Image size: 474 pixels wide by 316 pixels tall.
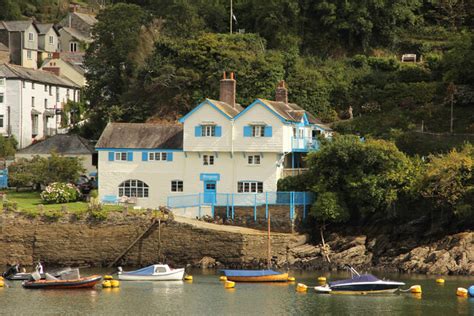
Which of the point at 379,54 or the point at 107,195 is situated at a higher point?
the point at 379,54

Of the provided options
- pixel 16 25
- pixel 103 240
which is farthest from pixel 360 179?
pixel 16 25

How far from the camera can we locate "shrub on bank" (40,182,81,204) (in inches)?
3349

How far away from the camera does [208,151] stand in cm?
8531

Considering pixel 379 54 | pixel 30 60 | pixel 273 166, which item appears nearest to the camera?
pixel 273 166

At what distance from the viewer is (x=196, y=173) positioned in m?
85.7

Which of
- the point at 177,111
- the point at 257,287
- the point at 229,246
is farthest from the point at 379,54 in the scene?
the point at 257,287

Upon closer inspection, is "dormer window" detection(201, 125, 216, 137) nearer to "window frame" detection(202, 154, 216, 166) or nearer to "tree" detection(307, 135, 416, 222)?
"window frame" detection(202, 154, 216, 166)

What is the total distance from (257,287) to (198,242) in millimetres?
9753

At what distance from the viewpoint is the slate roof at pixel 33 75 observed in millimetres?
112312

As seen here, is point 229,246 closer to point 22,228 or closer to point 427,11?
point 22,228

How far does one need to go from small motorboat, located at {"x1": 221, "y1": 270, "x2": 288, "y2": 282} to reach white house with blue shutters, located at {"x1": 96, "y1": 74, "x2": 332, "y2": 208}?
41.5 feet

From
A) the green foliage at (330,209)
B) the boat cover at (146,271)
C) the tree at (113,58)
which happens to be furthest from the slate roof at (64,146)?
the boat cover at (146,271)

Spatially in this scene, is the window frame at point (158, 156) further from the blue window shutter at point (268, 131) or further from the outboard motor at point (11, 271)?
the outboard motor at point (11, 271)

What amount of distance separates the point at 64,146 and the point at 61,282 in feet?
90.3
